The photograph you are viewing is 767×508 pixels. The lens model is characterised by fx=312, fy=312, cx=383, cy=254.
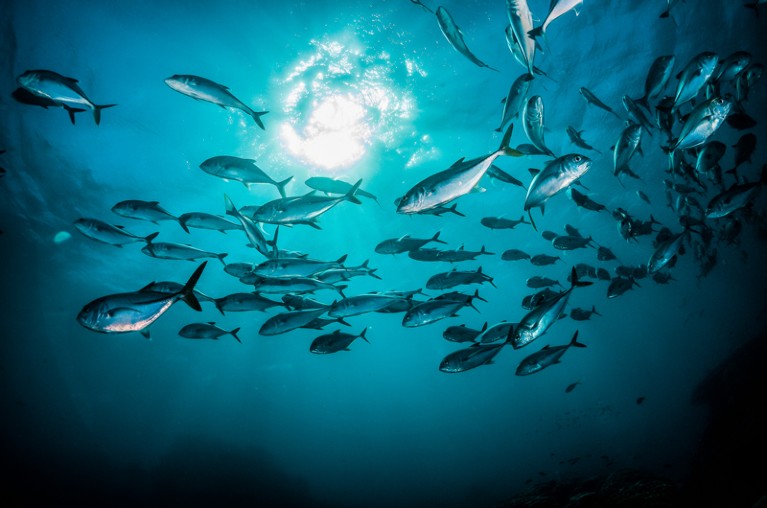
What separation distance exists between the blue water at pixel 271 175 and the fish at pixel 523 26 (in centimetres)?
662

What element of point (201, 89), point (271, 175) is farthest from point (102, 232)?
point (271, 175)

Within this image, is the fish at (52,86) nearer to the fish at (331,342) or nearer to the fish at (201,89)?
the fish at (201,89)

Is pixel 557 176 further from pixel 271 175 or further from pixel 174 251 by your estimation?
pixel 271 175

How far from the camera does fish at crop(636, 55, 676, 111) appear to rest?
152 inches

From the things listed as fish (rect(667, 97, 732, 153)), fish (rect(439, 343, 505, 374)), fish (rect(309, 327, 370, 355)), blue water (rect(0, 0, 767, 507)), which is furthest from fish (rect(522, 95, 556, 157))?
blue water (rect(0, 0, 767, 507))

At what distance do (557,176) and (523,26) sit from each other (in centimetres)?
134

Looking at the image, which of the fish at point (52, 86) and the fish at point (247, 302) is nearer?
the fish at point (52, 86)

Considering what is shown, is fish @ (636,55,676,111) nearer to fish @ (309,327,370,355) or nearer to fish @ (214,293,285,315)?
fish @ (309,327,370,355)

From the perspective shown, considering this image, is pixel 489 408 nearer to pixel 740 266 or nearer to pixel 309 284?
pixel 740 266

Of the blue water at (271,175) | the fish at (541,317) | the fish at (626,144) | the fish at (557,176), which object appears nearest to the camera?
the fish at (557,176)

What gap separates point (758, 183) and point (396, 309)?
5235mm

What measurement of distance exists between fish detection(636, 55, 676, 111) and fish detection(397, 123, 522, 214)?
284cm

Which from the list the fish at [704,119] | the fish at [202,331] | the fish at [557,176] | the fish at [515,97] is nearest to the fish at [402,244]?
the fish at [515,97]

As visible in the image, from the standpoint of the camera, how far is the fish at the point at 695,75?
352 cm
